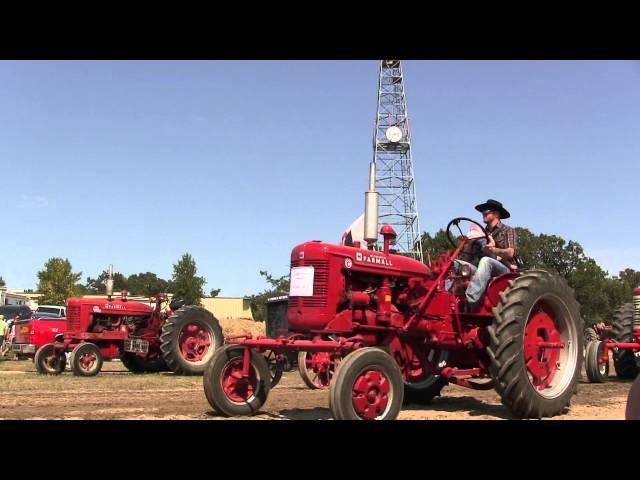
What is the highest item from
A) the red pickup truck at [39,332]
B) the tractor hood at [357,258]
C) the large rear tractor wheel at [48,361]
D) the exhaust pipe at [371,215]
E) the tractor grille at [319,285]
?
the exhaust pipe at [371,215]

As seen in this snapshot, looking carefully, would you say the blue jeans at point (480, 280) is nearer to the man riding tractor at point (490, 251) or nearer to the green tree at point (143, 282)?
the man riding tractor at point (490, 251)

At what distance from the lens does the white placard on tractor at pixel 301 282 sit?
6180 mm

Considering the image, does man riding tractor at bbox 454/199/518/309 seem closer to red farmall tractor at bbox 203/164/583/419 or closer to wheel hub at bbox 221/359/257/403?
red farmall tractor at bbox 203/164/583/419

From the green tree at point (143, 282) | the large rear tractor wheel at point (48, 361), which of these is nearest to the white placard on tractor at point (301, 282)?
the large rear tractor wheel at point (48, 361)

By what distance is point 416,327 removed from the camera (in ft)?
21.2

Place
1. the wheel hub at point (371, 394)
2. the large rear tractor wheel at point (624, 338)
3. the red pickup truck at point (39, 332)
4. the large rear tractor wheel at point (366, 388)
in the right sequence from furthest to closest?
the red pickup truck at point (39, 332) < the large rear tractor wheel at point (624, 338) < the wheel hub at point (371, 394) < the large rear tractor wheel at point (366, 388)

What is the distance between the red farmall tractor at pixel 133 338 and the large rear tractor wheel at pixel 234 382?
705 centimetres

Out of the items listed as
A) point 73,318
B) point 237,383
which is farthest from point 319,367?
point 73,318

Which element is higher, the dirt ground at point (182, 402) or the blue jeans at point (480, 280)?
the blue jeans at point (480, 280)

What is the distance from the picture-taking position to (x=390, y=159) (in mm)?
35000

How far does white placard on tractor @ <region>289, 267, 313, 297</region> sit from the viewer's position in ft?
20.3

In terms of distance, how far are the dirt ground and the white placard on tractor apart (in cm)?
115
